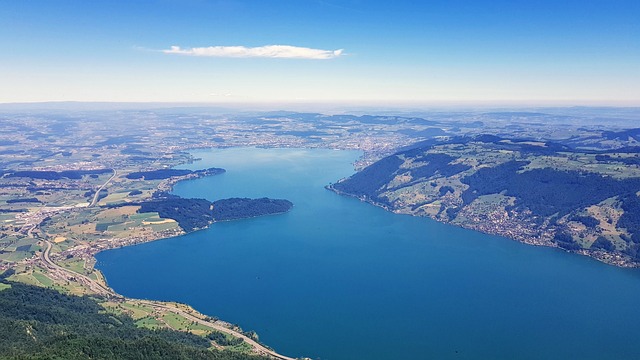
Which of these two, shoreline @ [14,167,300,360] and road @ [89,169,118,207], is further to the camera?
road @ [89,169,118,207]

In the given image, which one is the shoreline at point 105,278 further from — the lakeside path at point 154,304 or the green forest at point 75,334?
the green forest at point 75,334

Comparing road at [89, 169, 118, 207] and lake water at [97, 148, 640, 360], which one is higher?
road at [89, 169, 118, 207]

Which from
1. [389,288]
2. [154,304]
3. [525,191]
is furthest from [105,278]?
[525,191]

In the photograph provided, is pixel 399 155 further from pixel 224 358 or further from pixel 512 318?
pixel 224 358

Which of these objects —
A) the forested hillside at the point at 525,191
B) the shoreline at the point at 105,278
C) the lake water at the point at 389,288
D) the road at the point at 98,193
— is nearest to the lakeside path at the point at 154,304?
the shoreline at the point at 105,278

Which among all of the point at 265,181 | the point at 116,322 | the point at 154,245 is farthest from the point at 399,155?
the point at 116,322

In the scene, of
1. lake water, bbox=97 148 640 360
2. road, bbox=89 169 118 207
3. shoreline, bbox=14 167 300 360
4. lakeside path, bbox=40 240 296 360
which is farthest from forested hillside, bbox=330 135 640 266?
road, bbox=89 169 118 207

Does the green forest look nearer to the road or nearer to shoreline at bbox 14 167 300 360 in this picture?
shoreline at bbox 14 167 300 360
